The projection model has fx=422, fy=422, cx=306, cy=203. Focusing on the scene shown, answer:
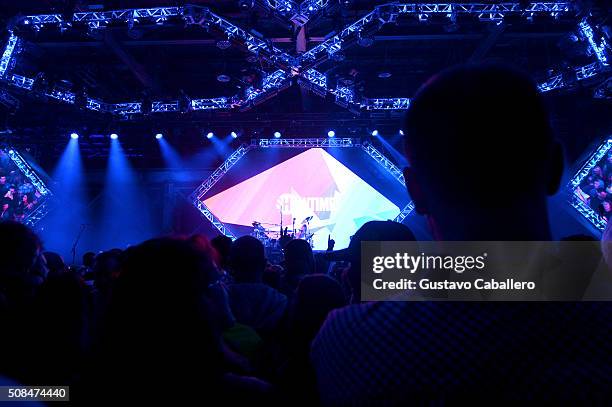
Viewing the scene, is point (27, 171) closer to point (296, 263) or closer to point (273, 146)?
point (273, 146)

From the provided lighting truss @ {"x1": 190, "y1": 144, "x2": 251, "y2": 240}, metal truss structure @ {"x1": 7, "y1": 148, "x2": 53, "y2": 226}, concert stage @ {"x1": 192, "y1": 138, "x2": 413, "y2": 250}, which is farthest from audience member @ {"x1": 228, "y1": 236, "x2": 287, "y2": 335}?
metal truss structure @ {"x1": 7, "y1": 148, "x2": 53, "y2": 226}

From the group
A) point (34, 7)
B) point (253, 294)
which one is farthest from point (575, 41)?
point (34, 7)

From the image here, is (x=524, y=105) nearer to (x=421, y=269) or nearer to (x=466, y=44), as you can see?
(x=421, y=269)

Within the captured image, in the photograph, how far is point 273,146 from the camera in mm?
11406

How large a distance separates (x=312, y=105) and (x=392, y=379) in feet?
35.6

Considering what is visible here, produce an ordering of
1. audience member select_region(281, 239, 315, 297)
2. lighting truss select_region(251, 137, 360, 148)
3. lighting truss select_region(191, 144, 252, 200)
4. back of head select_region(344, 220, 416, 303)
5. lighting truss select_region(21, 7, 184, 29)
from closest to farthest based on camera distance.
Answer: back of head select_region(344, 220, 416, 303)
audience member select_region(281, 239, 315, 297)
lighting truss select_region(21, 7, 184, 29)
lighting truss select_region(251, 137, 360, 148)
lighting truss select_region(191, 144, 252, 200)

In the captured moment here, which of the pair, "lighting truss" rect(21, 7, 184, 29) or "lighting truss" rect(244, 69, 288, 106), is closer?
"lighting truss" rect(21, 7, 184, 29)

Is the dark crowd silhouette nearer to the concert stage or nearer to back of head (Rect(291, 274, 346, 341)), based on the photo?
back of head (Rect(291, 274, 346, 341))

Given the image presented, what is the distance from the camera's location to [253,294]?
2.62 metres

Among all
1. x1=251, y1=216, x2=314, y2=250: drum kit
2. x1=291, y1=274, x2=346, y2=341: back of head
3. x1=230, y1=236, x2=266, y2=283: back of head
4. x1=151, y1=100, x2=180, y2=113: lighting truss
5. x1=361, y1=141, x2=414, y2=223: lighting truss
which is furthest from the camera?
x1=361, y1=141, x2=414, y2=223: lighting truss

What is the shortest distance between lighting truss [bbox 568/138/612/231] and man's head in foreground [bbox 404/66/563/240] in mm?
10913

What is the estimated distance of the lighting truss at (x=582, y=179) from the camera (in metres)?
9.77

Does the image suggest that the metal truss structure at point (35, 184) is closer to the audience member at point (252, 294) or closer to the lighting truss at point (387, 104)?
the lighting truss at point (387, 104)

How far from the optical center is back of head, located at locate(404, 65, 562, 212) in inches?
27.9
